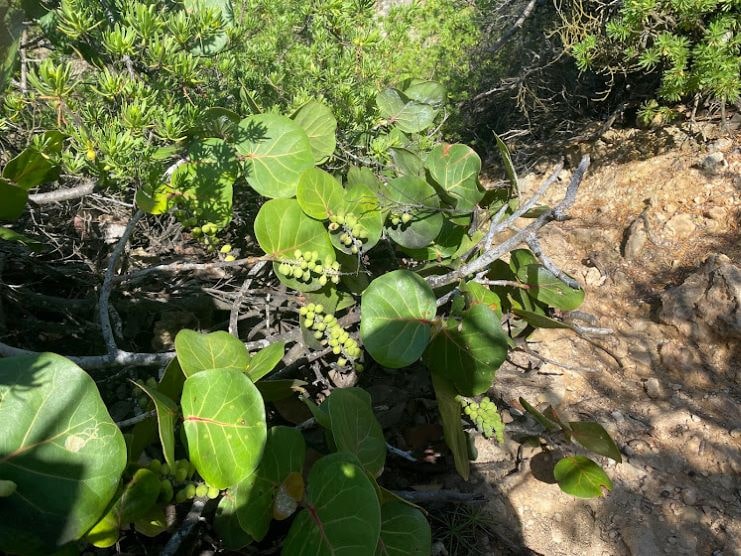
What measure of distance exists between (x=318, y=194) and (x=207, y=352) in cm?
60

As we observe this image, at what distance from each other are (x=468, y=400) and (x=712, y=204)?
201cm

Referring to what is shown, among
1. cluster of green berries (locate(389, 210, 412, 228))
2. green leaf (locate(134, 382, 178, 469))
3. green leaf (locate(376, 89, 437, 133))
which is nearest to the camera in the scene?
green leaf (locate(134, 382, 178, 469))

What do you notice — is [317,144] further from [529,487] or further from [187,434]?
[529,487]

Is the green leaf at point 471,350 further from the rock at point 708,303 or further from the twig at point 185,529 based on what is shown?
the rock at point 708,303

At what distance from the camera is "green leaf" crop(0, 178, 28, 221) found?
3.63 feet

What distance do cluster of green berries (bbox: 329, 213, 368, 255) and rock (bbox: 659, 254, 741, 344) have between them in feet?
5.03

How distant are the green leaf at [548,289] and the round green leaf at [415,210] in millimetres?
464

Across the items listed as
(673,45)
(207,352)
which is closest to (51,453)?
(207,352)

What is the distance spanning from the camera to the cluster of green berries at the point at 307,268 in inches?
57.7

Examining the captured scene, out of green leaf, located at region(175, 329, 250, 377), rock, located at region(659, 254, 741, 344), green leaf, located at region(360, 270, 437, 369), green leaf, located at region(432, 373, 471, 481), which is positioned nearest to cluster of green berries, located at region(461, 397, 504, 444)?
green leaf, located at region(432, 373, 471, 481)

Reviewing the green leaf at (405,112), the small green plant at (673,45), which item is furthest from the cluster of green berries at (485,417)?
the small green plant at (673,45)

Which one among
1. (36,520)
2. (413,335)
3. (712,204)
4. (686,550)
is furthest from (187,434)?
(712,204)

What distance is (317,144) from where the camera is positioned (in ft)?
5.57

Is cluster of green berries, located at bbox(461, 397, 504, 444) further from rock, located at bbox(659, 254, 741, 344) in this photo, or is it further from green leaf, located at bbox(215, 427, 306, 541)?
rock, located at bbox(659, 254, 741, 344)
